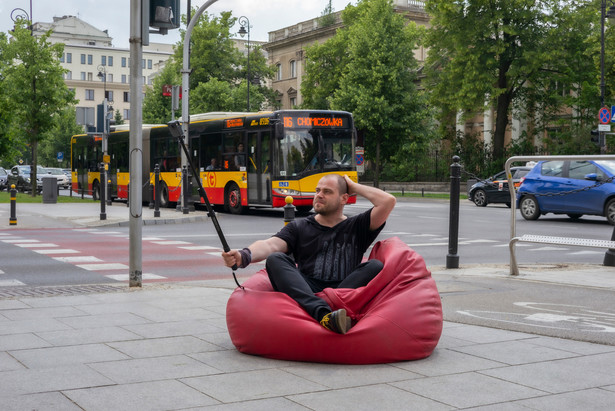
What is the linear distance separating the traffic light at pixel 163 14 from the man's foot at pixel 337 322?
5.02 metres

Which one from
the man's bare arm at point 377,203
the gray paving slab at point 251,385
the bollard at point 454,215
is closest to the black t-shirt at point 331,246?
the man's bare arm at point 377,203

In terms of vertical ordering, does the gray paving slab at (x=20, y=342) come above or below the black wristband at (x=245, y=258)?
below

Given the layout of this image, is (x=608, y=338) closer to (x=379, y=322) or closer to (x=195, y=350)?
(x=379, y=322)

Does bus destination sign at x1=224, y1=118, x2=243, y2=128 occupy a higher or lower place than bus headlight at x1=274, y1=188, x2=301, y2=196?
higher

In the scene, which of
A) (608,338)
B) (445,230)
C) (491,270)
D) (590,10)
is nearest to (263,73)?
(590,10)

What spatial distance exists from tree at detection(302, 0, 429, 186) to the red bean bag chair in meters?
44.2

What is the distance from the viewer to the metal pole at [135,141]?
9.30 m

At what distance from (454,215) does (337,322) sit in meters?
6.41

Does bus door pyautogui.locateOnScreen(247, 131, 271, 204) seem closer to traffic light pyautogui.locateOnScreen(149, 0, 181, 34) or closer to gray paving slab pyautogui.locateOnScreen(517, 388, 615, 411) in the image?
traffic light pyautogui.locateOnScreen(149, 0, 181, 34)

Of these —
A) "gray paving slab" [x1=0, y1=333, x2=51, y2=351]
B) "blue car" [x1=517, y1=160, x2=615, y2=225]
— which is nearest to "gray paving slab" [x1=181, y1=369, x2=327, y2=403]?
"gray paving slab" [x1=0, y1=333, x2=51, y2=351]

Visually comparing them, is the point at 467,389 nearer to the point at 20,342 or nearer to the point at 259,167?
the point at 20,342

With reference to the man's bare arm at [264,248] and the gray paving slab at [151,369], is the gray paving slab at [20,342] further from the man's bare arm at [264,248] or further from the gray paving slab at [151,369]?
the man's bare arm at [264,248]

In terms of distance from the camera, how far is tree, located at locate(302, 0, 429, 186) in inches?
1978

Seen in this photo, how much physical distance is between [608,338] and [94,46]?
136468mm
